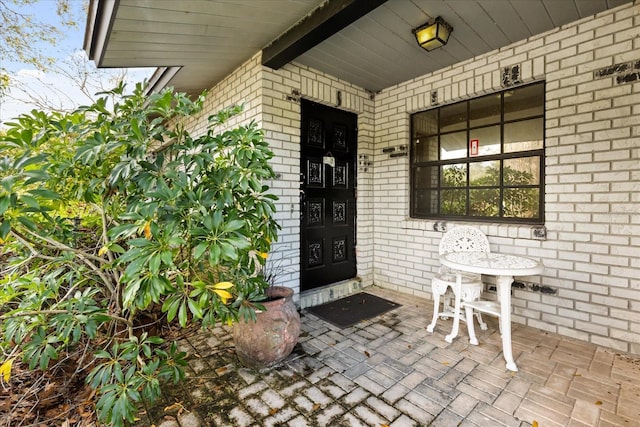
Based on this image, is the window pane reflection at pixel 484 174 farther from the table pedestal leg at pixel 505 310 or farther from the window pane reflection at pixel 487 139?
the table pedestal leg at pixel 505 310

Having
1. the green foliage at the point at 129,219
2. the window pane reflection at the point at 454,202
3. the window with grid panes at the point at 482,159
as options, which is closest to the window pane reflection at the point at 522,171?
the window with grid panes at the point at 482,159

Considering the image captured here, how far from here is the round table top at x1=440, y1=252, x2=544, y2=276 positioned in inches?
85.0

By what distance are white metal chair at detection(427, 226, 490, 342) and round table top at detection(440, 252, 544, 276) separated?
193mm

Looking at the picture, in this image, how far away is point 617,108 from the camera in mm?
2424

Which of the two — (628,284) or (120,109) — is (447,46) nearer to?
(628,284)

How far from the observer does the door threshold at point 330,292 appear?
3439 mm

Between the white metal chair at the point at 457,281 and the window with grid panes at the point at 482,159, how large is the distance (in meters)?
0.36

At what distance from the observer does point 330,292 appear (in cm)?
366

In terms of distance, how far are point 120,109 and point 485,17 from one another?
3.06 meters

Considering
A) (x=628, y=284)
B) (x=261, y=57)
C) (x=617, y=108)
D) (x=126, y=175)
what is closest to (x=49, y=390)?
(x=126, y=175)

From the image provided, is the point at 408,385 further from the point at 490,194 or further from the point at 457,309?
the point at 490,194

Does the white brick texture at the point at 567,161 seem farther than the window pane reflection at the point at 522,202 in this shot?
No

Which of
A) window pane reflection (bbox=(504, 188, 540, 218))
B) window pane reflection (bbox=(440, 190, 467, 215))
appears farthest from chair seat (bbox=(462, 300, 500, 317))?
window pane reflection (bbox=(440, 190, 467, 215))

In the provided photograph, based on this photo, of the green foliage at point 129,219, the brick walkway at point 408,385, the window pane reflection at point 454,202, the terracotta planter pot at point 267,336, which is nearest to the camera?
the green foliage at point 129,219
